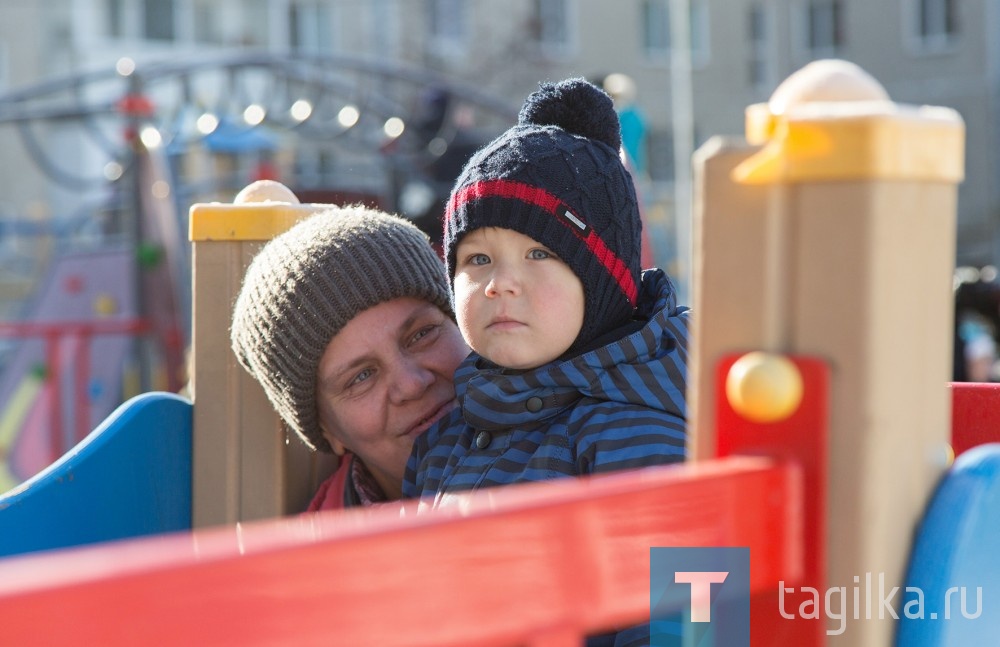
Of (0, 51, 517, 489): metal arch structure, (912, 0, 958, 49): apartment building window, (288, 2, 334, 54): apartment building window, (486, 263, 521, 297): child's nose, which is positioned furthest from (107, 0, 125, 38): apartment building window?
(486, 263, 521, 297): child's nose

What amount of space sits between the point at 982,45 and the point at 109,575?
21328mm

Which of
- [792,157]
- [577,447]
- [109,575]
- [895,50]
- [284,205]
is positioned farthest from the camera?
[895,50]

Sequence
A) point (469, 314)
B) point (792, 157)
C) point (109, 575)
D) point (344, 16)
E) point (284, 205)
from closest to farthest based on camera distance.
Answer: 1. point (109, 575)
2. point (792, 157)
3. point (469, 314)
4. point (284, 205)
5. point (344, 16)

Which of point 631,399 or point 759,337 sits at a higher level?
point 759,337

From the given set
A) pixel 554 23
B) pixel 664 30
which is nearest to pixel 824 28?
pixel 664 30

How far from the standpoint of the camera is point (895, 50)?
20.4 meters

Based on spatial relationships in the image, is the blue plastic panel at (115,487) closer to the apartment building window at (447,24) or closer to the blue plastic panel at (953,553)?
the blue plastic panel at (953,553)

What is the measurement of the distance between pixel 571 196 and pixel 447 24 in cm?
1864

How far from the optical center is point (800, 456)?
2.49 feet

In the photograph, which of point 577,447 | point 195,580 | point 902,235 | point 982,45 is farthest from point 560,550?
point 982,45

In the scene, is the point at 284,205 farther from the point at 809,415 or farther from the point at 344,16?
the point at 344,16

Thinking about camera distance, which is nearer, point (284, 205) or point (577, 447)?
point (577, 447)

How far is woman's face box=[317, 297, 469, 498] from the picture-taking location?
5.18 feet

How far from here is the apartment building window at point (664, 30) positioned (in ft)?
68.6
